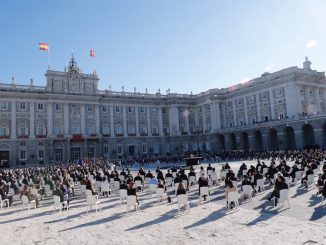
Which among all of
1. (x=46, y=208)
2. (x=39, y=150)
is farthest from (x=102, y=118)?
(x=46, y=208)

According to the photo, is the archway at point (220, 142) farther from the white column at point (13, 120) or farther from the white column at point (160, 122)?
the white column at point (13, 120)

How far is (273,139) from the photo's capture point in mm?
64750

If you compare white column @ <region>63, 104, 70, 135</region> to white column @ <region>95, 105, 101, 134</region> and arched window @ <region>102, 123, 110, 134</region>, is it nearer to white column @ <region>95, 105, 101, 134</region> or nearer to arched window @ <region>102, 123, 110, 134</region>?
white column @ <region>95, 105, 101, 134</region>

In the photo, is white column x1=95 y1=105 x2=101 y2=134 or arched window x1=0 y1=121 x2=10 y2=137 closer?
arched window x1=0 y1=121 x2=10 y2=137

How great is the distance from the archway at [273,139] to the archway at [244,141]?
20.8ft

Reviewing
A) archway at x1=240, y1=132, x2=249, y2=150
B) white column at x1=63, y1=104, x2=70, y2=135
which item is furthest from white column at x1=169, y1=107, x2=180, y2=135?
white column at x1=63, y1=104, x2=70, y2=135

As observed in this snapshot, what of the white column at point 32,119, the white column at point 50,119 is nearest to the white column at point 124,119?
the white column at point 50,119

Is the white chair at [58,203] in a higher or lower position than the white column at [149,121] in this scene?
lower

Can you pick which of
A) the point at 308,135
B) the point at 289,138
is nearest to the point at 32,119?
the point at 289,138

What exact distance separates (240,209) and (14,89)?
54936 millimetres

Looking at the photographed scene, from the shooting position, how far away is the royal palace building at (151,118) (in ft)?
195

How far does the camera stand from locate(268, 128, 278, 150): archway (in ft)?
207

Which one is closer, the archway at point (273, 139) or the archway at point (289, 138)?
the archway at point (289, 138)

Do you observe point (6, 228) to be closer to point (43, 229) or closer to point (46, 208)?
point (43, 229)
